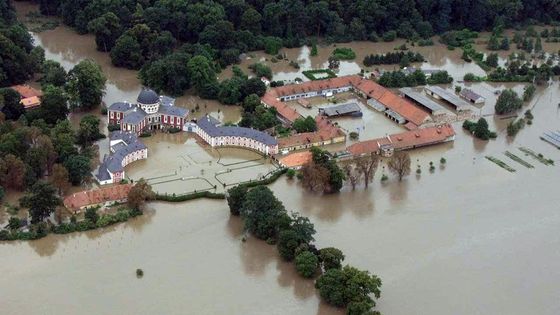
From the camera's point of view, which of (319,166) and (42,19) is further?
(42,19)

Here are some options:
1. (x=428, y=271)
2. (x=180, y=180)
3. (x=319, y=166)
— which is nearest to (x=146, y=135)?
(x=180, y=180)

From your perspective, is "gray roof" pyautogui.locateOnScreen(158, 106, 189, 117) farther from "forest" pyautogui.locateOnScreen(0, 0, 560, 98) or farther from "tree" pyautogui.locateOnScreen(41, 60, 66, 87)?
"tree" pyautogui.locateOnScreen(41, 60, 66, 87)

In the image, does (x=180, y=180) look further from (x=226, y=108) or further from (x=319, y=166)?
(x=226, y=108)

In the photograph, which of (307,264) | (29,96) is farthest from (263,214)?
(29,96)

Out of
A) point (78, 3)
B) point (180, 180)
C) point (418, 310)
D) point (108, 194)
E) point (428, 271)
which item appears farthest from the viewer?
point (78, 3)

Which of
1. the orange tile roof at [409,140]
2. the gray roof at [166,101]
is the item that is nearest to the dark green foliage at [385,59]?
the orange tile roof at [409,140]

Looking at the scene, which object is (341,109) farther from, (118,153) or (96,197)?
(96,197)

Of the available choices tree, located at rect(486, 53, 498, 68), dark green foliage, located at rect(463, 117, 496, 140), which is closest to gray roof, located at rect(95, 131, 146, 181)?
dark green foliage, located at rect(463, 117, 496, 140)
